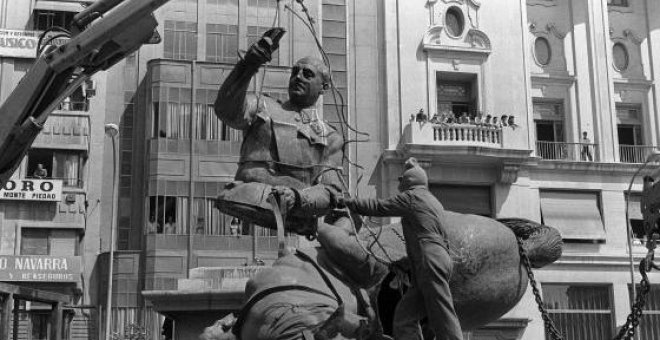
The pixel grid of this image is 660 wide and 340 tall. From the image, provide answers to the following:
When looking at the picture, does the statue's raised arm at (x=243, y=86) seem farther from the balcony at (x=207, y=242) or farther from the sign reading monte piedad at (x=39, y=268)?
the sign reading monte piedad at (x=39, y=268)

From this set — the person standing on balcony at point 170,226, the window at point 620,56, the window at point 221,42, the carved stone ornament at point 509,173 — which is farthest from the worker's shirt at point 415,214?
the window at point 620,56

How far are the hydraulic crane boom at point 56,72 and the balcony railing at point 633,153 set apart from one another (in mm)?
35677

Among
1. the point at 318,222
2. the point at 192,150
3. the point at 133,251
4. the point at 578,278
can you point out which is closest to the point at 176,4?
the point at 192,150

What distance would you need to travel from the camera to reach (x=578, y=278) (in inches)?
Answer: 1587

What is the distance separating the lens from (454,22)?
42594 millimetres

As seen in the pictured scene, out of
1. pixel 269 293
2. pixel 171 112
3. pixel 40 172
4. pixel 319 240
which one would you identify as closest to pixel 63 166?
pixel 40 172

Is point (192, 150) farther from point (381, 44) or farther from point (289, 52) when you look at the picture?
point (381, 44)

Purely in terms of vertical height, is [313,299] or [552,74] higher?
[552,74]

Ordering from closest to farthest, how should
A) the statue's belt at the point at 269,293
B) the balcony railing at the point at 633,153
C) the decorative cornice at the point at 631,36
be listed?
1. the statue's belt at the point at 269,293
2. the balcony railing at the point at 633,153
3. the decorative cornice at the point at 631,36

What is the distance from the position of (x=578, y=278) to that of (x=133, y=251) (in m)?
18.2

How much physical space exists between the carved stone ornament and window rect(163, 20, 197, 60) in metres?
13.7

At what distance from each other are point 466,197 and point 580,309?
6.62 metres

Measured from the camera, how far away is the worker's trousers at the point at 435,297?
5.33 meters

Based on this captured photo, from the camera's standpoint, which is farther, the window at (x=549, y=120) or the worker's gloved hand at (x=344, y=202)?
the window at (x=549, y=120)
